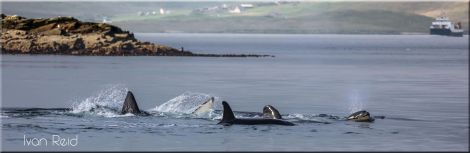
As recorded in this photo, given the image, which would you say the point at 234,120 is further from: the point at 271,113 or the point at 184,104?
the point at 184,104

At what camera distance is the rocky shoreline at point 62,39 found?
A: 4500 inches

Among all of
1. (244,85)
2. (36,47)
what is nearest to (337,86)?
(244,85)

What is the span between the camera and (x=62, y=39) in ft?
383

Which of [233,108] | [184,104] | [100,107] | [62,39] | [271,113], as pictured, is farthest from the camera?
[62,39]

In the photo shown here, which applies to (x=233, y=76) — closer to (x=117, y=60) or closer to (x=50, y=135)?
(x=117, y=60)

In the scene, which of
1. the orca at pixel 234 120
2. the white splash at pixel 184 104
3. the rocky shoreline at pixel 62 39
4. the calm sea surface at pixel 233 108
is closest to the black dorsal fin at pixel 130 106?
the calm sea surface at pixel 233 108

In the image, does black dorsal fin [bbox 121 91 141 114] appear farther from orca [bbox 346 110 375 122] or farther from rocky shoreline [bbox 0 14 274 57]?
rocky shoreline [bbox 0 14 274 57]

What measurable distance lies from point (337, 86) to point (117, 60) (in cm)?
4417

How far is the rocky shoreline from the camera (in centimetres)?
11431

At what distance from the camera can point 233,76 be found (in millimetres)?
74938

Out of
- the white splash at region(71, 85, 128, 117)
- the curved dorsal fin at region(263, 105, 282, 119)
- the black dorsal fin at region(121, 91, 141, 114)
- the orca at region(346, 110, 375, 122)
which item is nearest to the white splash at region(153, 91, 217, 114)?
the white splash at region(71, 85, 128, 117)

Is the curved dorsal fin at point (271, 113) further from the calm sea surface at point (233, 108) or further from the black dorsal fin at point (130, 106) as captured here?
the black dorsal fin at point (130, 106)

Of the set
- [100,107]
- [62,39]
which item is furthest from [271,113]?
[62,39]

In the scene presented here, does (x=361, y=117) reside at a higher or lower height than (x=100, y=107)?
higher
